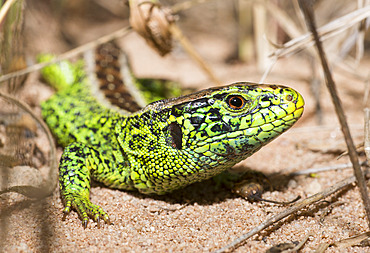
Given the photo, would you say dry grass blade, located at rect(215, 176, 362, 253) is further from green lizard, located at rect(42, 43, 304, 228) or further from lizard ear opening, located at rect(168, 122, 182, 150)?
lizard ear opening, located at rect(168, 122, 182, 150)

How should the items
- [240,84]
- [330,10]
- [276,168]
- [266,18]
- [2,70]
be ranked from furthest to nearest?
[330,10] < [266,18] < [276,168] < [2,70] < [240,84]

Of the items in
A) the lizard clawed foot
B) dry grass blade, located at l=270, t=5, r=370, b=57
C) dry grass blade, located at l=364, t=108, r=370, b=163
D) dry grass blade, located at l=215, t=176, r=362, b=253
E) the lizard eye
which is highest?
dry grass blade, located at l=270, t=5, r=370, b=57

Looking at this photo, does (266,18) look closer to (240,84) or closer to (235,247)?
(240,84)

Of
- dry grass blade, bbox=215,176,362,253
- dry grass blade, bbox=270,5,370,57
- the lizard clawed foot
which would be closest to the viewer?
dry grass blade, bbox=215,176,362,253

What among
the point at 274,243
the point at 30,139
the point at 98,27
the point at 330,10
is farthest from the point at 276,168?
the point at 98,27

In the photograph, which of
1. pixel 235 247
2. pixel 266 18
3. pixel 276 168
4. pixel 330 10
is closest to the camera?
pixel 235 247

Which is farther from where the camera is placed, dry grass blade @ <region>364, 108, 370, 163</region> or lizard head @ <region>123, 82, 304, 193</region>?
dry grass blade @ <region>364, 108, 370, 163</region>

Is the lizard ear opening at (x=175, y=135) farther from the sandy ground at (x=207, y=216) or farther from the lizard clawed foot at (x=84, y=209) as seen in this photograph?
the lizard clawed foot at (x=84, y=209)

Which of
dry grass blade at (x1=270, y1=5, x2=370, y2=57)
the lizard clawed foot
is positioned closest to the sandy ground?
the lizard clawed foot

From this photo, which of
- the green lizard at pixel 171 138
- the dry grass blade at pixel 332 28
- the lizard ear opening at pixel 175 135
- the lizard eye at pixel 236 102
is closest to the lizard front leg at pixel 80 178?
the green lizard at pixel 171 138
